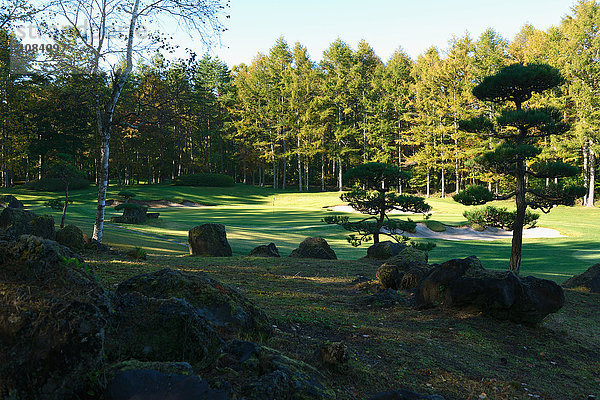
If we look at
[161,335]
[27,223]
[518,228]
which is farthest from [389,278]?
[27,223]

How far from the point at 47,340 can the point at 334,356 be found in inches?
89.9

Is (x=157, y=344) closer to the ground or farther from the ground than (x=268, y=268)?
farther from the ground

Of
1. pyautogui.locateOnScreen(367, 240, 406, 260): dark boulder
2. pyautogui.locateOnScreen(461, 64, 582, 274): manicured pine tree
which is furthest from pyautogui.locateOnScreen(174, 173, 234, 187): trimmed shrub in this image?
pyautogui.locateOnScreen(461, 64, 582, 274): manicured pine tree

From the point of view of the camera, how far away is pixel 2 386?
197cm

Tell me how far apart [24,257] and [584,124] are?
142 ft

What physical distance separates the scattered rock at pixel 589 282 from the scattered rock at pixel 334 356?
30.2 feet

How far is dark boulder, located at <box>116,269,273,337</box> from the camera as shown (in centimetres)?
374

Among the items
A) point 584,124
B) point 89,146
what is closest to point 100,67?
point 584,124

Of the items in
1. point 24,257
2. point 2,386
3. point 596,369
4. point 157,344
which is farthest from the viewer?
point 596,369

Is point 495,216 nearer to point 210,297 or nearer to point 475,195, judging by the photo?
point 475,195

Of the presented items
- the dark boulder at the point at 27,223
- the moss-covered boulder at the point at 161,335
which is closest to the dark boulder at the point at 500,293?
the moss-covered boulder at the point at 161,335

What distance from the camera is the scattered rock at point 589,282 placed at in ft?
33.1

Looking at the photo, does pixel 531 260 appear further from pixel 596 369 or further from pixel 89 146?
pixel 89 146

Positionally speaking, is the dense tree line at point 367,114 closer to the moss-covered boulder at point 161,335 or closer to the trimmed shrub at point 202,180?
the trimmed shrub at point 202,180
